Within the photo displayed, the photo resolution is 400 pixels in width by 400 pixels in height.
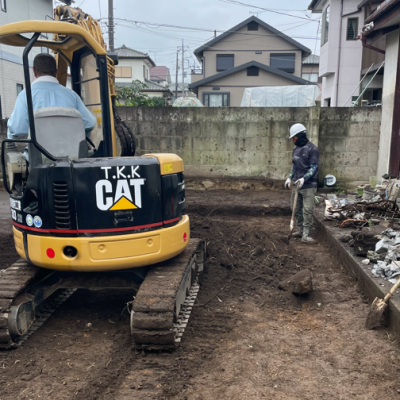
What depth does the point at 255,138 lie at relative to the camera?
34.2ft

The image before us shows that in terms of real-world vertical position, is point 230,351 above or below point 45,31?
below

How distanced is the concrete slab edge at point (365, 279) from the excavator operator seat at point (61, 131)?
Result: 3140 mm

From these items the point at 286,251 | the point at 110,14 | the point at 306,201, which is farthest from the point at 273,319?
the point at 110,14

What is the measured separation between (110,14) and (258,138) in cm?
1275

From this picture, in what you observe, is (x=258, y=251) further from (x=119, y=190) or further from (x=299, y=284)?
(x=119, y=190)

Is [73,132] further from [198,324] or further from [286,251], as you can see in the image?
[286,251]

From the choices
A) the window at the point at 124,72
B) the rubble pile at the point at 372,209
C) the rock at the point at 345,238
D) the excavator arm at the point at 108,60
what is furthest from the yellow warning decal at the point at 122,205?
the window at the point at 124,72

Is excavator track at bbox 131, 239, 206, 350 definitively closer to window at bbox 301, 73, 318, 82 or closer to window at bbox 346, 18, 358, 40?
window at bbox 346, 18, 358, 40

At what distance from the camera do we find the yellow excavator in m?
3.32

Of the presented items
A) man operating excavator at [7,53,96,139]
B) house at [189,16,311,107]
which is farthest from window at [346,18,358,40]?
man operating excavator at [7,53,96,139]

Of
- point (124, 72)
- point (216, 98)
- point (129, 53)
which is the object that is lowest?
point (216, 98)

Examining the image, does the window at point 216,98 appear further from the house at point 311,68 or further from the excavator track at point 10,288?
the excavator track at point 10,288

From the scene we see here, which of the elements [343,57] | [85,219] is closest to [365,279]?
[85,219]

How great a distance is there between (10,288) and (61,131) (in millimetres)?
1437
